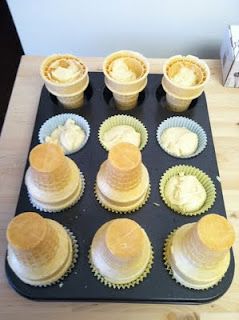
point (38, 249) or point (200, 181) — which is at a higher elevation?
point (38, 249)

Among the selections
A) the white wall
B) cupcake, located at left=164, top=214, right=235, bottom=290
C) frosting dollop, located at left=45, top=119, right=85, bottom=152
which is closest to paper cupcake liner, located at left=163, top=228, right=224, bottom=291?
cupcake, located at left=164, top=214, right=235, bottom=290

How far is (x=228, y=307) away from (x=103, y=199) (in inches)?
11.6

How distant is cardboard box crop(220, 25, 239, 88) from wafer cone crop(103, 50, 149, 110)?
221 millimetres

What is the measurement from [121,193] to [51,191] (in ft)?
0.41

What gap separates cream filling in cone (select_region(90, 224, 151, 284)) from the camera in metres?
0.52

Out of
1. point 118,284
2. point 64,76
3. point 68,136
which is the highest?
point 64,76

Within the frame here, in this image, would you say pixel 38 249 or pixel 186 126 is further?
pixel 186 126

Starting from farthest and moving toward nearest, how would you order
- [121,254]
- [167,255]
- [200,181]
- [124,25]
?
[124,25]
[200,181]
[167,255]
[121,254]

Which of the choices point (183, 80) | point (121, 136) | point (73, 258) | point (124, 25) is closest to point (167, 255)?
point (73, 258)

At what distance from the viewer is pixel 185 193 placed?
682 mm

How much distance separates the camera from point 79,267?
601mm

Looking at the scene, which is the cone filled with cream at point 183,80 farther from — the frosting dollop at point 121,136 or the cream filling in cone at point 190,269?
the cream filling in cone at point 190,269

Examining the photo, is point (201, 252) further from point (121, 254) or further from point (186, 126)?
point (186, 126)

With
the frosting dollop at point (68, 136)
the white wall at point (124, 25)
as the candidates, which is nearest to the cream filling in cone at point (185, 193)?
the frosting dollop at point (68, 136)
